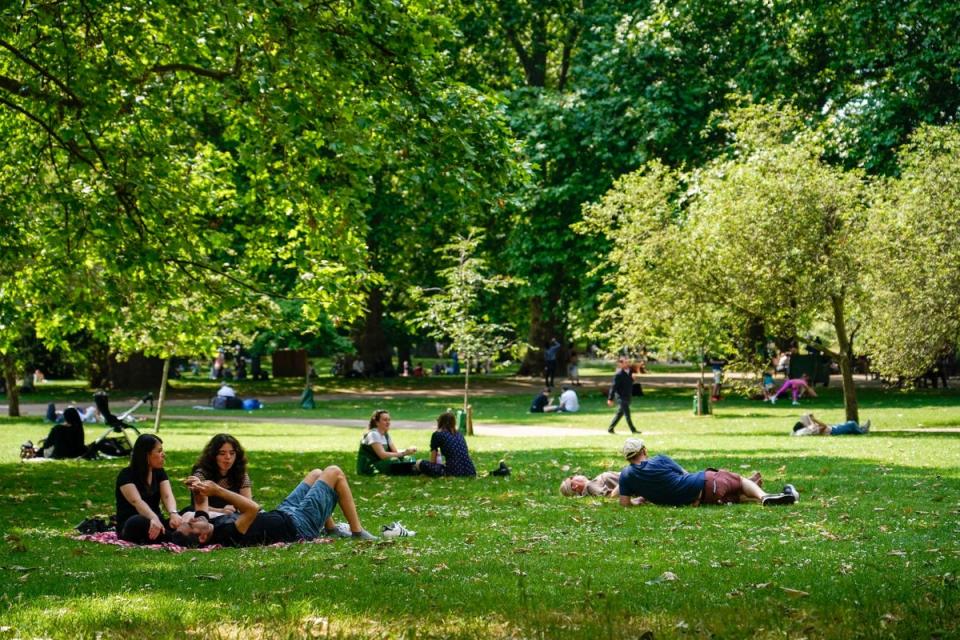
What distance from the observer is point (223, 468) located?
11.2 m

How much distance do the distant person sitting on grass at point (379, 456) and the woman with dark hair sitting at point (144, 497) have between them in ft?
21.3

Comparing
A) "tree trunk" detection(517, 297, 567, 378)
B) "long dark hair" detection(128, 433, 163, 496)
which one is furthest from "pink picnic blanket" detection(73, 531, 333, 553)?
"tree trunk" detection(517, 297, 567, 378)

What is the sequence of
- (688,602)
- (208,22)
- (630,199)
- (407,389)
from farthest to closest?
(407,389), (630,199), (208,22), (688,602)

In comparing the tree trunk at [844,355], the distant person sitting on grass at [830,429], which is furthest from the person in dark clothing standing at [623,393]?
the tree trunk at [844,355]

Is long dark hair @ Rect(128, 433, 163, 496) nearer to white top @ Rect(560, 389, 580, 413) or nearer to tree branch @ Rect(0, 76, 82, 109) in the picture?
tree branch @ Rect(0, 76, 82, 109)

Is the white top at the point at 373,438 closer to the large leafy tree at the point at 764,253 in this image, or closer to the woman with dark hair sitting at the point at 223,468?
the woman with dark hair sitting at the point at 223,468

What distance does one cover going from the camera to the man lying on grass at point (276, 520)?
10.5 m

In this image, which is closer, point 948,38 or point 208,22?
point 208,22

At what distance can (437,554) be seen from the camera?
31.7 ft

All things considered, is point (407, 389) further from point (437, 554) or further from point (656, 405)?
point (437, 554)

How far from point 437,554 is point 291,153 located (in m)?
9.11

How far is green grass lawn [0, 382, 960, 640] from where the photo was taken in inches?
269

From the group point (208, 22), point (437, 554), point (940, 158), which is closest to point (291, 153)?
point (208, 22)

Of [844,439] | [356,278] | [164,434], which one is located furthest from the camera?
[164,434]
